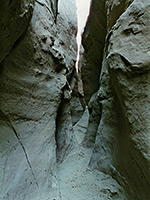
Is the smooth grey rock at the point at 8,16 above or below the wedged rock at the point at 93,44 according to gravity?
below

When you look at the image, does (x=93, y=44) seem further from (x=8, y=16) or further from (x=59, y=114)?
(x=8, y=16)

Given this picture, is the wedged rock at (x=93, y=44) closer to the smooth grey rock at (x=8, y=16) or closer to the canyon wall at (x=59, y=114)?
the canyon wall at (x=59, y=114)

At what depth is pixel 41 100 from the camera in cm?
233

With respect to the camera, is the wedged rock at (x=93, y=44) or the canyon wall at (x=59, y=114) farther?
the wedged rock at (x=93, y=44)

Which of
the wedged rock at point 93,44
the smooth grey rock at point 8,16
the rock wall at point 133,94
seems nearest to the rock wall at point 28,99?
the smooth grey rock at point 8,16

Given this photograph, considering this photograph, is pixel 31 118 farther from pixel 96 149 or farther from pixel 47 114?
pixel 96 149

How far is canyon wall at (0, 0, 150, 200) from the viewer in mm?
1497

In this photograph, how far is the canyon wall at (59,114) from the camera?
1.50m

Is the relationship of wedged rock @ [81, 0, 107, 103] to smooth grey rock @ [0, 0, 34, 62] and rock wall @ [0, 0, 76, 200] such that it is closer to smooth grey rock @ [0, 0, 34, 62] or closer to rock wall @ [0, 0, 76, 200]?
rock wall @ [0, 0, 76, 200]

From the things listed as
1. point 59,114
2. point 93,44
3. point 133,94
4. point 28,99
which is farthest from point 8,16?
point 93,44

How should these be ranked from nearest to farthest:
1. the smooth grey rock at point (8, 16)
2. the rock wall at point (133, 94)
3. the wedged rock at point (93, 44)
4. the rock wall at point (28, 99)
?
the smooth grey rock at point (8, 16)
the rock wall at point (133, 94)
the rock wall at point (28, 99)
the wedged rock at point (93, 44)

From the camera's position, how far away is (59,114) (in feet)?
10.3

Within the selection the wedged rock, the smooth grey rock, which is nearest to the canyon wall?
the smooth grey rock

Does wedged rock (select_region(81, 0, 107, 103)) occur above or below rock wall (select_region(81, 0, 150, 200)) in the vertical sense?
above
